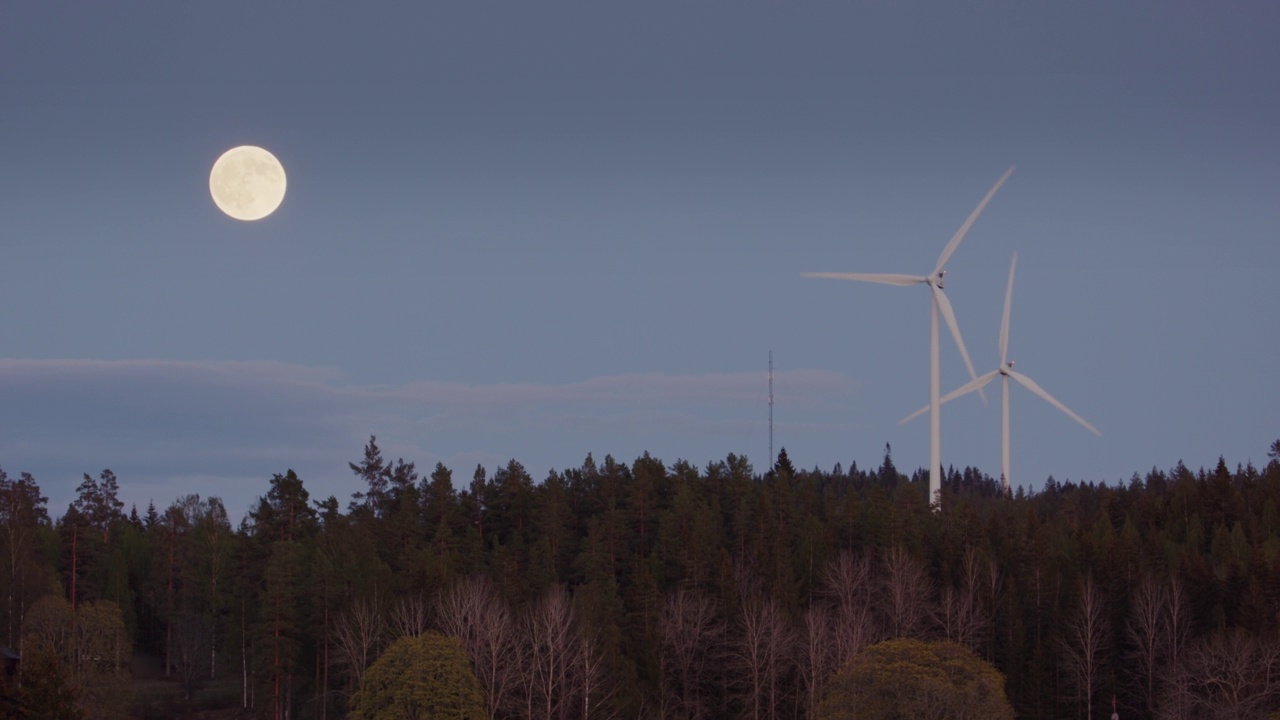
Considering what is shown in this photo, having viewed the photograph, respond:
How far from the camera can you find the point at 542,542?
13838 cm

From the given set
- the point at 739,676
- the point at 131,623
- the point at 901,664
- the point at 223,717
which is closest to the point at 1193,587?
the point at 739,676

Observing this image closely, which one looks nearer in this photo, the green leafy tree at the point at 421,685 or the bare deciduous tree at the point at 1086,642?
the green leafy tree at the point at 421,685

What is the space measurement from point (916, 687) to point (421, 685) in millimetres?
29414

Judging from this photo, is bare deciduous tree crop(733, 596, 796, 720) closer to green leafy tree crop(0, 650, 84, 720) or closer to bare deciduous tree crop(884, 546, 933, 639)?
bare deciduous tree crop(884, 546, 933, 639)

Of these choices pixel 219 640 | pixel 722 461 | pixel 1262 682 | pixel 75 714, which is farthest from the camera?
pixel 722 461

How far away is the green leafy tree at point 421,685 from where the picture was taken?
91.3 m

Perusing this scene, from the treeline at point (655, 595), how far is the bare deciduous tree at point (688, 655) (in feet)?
0.90

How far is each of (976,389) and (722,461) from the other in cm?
3048

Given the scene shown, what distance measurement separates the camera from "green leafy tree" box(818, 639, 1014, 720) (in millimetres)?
80250

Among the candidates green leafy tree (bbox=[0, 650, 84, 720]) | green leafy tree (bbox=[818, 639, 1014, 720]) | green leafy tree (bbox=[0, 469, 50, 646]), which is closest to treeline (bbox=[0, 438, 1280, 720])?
green leafy tree (bbox=[0, 469, 50, 646])

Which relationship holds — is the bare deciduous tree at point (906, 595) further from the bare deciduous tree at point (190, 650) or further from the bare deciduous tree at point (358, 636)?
the bare deciduous tree at point (190, 650)

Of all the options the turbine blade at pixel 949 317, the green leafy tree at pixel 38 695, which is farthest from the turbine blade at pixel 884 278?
the green leafy tree at pixel 38 695

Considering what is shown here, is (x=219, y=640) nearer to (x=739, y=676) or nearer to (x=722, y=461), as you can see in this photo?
(x=739, y=676)

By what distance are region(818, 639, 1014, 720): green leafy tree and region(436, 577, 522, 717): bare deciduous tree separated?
23.6 metres
